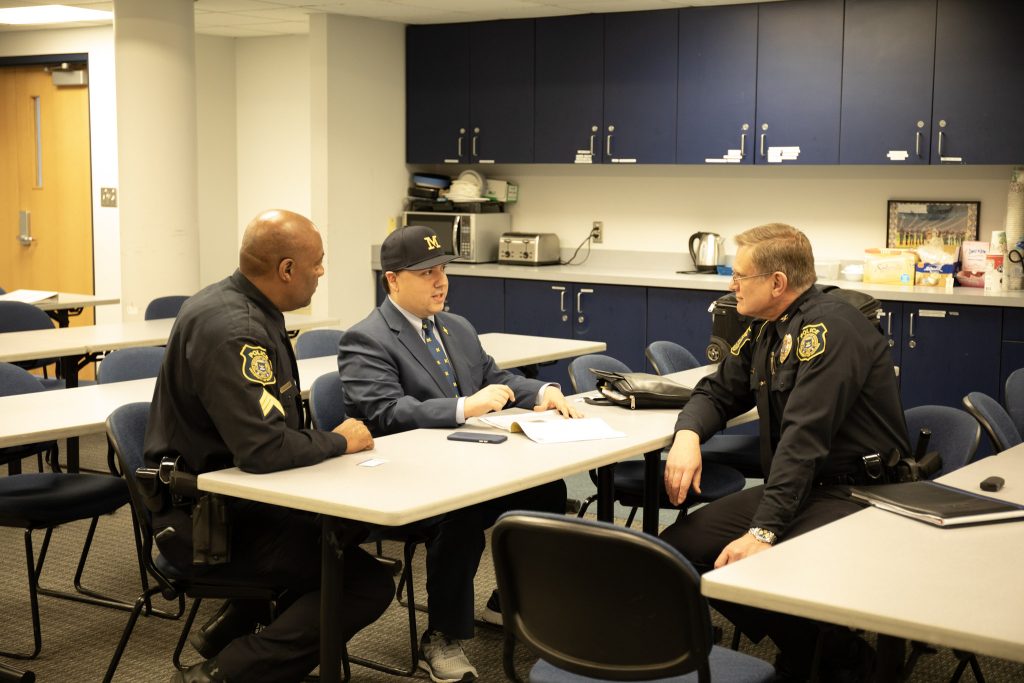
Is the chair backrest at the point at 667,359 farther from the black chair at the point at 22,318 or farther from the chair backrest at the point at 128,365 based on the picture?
the black chair at the point at 22,318

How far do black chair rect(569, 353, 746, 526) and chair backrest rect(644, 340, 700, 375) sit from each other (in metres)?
0.41

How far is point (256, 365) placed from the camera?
110 inches

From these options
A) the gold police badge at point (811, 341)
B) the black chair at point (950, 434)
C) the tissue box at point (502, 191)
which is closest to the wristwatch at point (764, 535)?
the gold police badge at point (811, 341)

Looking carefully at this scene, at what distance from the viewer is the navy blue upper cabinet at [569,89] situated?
7.36 m

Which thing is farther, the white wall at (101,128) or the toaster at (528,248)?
the white wall at (101,128)

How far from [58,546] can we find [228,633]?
76.7 inches

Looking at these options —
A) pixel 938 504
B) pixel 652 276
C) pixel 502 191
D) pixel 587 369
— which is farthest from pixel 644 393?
pixel 502 191

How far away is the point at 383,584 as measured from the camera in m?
2.96

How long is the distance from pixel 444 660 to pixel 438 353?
97cm

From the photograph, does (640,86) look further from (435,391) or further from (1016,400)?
(435,391)

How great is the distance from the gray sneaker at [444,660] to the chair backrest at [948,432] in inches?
56.7

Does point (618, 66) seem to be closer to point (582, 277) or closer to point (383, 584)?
point (582, 277)

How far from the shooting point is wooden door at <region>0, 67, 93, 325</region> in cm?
900

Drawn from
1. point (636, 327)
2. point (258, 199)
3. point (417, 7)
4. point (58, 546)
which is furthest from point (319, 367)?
point (258, 199)
